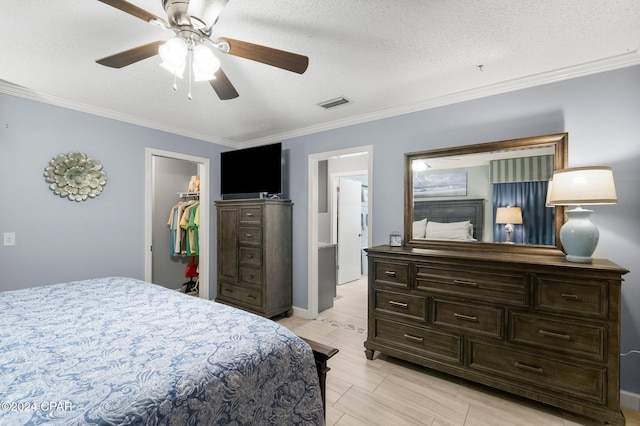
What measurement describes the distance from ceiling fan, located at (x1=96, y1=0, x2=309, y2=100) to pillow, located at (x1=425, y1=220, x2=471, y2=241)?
6.31 ft

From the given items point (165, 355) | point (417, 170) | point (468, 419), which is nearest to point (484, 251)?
point (417, 170)

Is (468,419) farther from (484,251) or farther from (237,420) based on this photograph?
(237,420)

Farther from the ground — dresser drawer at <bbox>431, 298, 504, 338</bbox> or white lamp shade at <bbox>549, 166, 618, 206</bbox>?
white lamp shade at <bbox>549, 166, 618, 206</bbox>

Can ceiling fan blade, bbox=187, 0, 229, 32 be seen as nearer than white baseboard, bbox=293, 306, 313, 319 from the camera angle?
Yes

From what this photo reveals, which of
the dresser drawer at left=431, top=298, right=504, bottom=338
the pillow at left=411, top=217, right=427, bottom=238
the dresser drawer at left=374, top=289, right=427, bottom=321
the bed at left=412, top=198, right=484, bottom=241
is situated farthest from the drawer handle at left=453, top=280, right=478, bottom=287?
the pillow at left=411, top=217, right=427, bottom=238

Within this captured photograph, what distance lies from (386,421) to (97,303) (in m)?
1.98

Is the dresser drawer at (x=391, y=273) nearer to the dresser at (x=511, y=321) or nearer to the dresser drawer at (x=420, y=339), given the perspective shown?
the dresser at (x=511, y=321)

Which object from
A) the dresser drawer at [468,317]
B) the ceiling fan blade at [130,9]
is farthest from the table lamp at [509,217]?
the ceiling fan blade at [130,9]

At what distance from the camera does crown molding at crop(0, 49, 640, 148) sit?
2049mm

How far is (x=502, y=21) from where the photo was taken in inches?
64.4

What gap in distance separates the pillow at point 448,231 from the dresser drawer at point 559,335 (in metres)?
0.81

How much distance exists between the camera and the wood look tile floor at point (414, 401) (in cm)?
185

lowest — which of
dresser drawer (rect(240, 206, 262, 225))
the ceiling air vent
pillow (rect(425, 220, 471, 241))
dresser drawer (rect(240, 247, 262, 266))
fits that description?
dresser drawer (rect(240, 247, 262, 266))

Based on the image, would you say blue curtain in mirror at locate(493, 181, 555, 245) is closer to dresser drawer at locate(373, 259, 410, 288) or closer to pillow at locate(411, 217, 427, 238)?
pillow at locate(411, 217, 427, 238)
